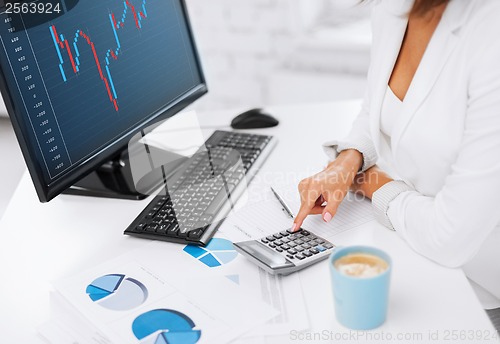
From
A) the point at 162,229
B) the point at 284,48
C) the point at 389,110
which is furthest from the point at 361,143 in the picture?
the point at 284,48

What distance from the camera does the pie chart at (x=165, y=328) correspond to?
75 centimetres

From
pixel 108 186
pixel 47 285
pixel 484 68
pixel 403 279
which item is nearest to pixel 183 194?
pixel 108 186

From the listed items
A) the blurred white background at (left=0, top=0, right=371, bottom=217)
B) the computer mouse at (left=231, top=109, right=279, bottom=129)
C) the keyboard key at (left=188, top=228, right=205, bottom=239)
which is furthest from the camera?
the blurred white background at (left=0, top=0, right=371, bottom=217)

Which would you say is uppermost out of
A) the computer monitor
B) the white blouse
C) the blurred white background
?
the computer monitor

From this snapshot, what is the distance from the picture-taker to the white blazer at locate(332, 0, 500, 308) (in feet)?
2.74

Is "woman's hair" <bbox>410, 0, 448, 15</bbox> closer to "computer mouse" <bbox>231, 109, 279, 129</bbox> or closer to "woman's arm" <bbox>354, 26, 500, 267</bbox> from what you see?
"woman's arm" <bbox>354, 26, 500, 267</bbox>

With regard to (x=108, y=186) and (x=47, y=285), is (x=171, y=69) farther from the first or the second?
(x=47, y=285)

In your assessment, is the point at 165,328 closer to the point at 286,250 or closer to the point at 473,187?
the point at 286,250

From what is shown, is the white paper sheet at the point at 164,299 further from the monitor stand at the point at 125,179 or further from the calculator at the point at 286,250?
the monitor stand at the point at 125,179

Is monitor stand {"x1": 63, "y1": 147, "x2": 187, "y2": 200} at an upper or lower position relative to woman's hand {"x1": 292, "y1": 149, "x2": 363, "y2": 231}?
upper

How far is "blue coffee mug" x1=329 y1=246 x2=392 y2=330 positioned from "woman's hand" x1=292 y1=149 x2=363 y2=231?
0.71 ft

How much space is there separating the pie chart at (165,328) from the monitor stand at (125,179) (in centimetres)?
37

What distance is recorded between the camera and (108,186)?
116cm

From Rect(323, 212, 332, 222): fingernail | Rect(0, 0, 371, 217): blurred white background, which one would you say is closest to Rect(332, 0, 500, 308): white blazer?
Rect(323, 212, 332, 222): fingernail
